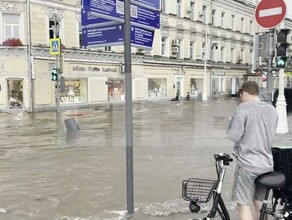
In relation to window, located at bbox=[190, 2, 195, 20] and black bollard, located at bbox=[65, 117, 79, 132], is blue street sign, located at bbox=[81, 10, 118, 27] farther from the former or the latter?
window, located at bbox=[190, 2, 195, 20]

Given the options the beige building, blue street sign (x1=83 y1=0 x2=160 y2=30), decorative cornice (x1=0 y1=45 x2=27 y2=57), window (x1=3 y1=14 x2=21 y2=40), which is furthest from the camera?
the beige building

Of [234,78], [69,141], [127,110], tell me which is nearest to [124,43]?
[127,110]

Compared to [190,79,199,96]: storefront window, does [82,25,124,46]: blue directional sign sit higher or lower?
higher

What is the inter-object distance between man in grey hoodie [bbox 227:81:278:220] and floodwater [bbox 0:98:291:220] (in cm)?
145

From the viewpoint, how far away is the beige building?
2408cm

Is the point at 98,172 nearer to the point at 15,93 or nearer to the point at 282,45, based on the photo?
the point at 282,45

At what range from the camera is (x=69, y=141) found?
1191cm

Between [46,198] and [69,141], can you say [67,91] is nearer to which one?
[69,141]

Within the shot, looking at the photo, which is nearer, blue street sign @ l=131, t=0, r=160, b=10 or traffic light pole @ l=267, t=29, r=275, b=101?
blue street sign @ l=131, t=0, r=160, b=10

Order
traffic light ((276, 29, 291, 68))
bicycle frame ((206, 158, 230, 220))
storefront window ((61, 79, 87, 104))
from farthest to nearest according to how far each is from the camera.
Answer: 1. storefront window ((61, 79, 87, 104))
2. traffic light ((276, 29, 291, 68))
3. bicycle frame ((206, 158, 230, 220))

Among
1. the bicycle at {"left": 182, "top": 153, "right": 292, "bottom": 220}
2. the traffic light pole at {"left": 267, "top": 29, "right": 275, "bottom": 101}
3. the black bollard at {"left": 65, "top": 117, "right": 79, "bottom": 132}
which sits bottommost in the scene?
the black bollard at {"left": 65, "top": 117, "right": 79, "bottom": 132}

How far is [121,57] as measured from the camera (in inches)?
1226

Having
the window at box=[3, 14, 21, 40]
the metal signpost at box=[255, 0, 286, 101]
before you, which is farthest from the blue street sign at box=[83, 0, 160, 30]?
the window at box=[3, 14, 21, 40]

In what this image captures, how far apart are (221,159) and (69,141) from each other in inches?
352
